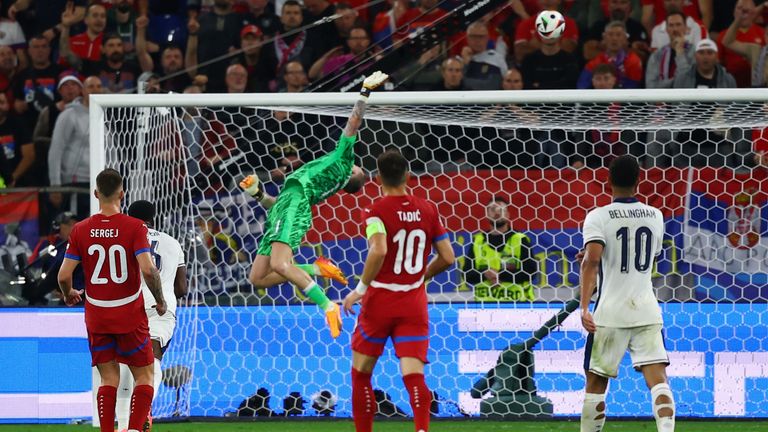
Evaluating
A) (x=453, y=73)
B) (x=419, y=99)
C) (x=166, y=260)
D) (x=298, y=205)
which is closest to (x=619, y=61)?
(x=453, y=73)

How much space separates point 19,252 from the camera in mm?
11805

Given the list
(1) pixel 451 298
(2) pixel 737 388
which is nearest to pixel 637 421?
(2) pixel 737 388

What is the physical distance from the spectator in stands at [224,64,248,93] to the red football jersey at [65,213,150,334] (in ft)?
19.8

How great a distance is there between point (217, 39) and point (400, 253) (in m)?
7.85

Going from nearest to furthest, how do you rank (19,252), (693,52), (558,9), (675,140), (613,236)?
(613,236) → (675,140) → (19,252) → (693,52) → (558,9)

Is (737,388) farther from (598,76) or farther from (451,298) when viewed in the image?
(598,76)

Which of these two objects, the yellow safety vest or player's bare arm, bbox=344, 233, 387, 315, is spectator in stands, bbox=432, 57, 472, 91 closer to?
the yellow safety vest

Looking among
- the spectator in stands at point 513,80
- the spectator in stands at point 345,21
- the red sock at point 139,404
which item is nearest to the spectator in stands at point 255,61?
the spectator in stands at point 345,21

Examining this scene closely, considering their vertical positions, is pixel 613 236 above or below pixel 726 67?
below

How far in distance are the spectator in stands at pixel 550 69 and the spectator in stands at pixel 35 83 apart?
209 inches

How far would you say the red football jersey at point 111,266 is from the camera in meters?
7.75

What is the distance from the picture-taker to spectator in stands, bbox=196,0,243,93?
14.5 meters

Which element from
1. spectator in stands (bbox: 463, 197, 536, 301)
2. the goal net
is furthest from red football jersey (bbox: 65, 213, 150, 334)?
spectator in stands (bbox: 463, 197, 536, 301)

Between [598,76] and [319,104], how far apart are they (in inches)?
136
